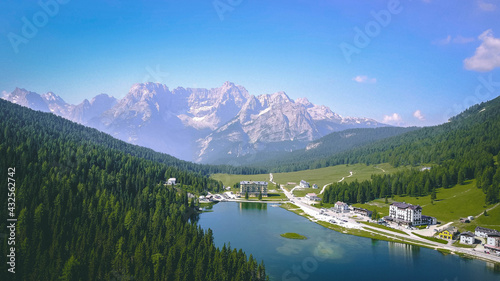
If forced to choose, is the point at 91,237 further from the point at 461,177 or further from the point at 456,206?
the point at 461,177

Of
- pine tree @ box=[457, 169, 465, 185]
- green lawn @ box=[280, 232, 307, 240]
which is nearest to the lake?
green lawn @ box=[280, 232, 307, 240]

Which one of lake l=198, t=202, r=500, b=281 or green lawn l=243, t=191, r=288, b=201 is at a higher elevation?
green lawn l=243, t=191, r=288, b=201

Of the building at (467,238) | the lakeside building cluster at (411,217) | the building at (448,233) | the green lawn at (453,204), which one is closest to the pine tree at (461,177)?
the green lawn at (453,204)

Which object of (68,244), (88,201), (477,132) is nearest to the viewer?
(68,244)

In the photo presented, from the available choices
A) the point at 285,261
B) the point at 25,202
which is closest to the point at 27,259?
the point at 25,202

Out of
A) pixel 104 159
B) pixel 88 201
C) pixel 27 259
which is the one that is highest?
pixel 104 159

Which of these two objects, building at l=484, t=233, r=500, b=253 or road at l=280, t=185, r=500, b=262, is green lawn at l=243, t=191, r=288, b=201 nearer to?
road at l=280, t=185, r=500, b=262

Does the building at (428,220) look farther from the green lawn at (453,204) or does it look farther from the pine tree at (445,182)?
the pine tree at (445,182)

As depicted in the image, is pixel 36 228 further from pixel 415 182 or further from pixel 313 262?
pixel 415 182
